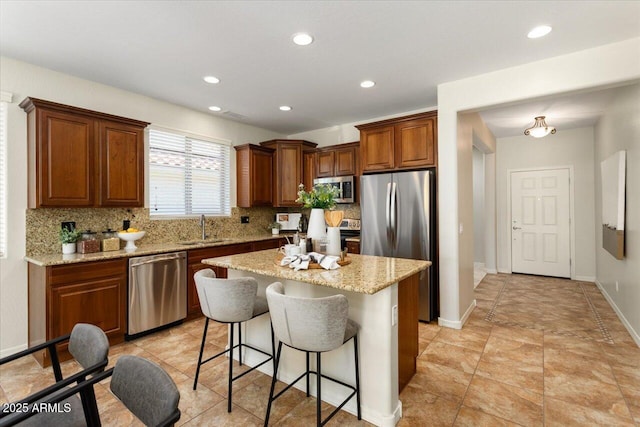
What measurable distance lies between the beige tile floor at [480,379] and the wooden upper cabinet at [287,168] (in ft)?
7.79

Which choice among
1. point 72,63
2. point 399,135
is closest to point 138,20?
point 72,63

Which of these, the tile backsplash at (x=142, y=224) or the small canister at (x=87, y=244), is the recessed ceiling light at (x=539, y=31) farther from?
the small canister at (x=87, y=244)

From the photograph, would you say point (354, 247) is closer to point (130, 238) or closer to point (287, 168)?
point (287, 168)

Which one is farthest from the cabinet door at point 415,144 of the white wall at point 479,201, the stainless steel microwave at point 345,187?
the white wall at point 479,201

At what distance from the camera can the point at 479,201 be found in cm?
669

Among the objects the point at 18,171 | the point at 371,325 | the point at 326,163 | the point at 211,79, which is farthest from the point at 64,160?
the point at 326,163

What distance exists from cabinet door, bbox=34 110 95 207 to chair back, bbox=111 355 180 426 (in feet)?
8.56

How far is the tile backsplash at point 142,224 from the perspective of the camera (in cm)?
313

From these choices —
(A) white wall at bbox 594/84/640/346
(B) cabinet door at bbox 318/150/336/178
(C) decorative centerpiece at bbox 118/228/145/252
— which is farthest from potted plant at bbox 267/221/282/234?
(A) white wall at bbox 594/84/640/346

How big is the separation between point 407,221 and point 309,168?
222cm

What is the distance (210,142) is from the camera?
4.80m

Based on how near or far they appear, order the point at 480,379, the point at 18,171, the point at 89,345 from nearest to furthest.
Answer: the point at 89,345
the point at 480,379
the point at 18,171

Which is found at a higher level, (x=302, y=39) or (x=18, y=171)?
(x=302, y=39)

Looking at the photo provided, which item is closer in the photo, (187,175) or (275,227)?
(187,175)
